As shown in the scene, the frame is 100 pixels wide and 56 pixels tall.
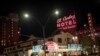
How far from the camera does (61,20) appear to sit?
5228 cm

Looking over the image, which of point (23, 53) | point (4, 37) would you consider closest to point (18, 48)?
point (23, 53)

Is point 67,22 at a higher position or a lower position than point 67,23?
higher

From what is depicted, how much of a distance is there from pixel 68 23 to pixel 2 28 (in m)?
156

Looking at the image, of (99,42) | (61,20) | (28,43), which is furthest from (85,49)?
(28,43)

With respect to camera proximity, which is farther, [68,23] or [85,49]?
[85,49]

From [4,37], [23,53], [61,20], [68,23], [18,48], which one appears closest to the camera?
[68,23]

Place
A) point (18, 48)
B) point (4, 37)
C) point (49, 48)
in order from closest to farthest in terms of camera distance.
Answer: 1. point (49, 48)
2. point (18, 48)
3. point (4, 37)

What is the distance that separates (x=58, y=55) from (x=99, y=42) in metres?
13.1

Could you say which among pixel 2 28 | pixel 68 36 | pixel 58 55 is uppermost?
pixel 2 28

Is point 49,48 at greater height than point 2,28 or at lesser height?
lesser

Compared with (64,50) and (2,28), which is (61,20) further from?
(2,28)

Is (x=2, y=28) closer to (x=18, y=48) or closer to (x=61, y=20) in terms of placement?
(x=18, y=48)

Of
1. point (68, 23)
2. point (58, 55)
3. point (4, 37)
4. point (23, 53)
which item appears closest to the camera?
point (68, 23)

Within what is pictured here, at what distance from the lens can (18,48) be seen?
71.2 meters
